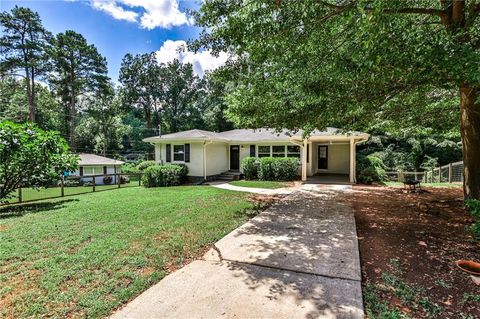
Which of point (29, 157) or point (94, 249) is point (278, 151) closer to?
point (29, 157)

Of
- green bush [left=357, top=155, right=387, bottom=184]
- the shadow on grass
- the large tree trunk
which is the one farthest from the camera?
green bush [left=357, top=155, right=387, bottom=184]

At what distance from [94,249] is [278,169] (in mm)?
11142

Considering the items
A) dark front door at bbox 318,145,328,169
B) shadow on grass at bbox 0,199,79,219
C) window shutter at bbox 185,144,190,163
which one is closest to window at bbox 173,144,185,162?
window shutter at bbox 185,144,190,163

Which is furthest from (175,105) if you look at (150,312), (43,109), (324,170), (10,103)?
(150,312)

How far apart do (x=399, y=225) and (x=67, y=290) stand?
643cm

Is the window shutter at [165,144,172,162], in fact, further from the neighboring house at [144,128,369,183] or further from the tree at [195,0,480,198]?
the tree at [195,0,480,198]

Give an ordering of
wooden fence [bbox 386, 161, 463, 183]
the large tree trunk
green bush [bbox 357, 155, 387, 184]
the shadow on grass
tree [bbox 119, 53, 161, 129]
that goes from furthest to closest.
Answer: tree [bbox 119, 53, 161, 129], wooden fence [bbox 386, 161, 463, 183], green bush [bbox 357, 155, 387, 184], the shadow on grass, the large tree trunk

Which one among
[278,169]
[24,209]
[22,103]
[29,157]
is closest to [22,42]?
[22,103]

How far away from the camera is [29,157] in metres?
8.20

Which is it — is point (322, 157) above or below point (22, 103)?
below

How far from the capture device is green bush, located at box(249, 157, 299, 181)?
1439 cm

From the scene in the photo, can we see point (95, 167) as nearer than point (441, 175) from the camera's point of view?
No

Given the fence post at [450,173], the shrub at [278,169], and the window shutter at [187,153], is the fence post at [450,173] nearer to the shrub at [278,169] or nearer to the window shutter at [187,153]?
the shrub at [278,169]

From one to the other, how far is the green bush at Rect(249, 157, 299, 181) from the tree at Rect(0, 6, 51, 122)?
81.1 ft
